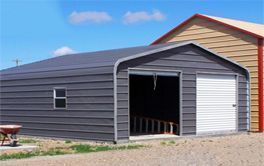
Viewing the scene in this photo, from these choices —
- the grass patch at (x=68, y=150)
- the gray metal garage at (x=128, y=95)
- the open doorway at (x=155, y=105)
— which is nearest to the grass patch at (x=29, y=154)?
the grass patch at (x=68, y=150)

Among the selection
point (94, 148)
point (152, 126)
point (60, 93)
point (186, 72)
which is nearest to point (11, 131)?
point (94, 148)

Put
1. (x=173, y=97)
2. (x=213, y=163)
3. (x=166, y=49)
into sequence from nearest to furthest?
(x=213, y=163)
(x=166, y=49)
(x=173, y=97)

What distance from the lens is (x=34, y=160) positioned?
12.4m

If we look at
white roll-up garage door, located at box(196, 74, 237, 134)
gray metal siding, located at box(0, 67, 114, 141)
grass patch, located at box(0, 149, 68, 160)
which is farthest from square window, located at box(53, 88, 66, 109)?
white roll-up garage door, located at box(196, 74, 237, 134)

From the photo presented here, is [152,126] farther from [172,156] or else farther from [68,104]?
[172,156]

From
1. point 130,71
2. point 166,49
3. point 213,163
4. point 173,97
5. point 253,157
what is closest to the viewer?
point 213,163

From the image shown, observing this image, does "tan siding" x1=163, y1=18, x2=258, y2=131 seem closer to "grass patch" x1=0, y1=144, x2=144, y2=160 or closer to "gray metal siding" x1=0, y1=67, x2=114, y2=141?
"gray metal siding" x1=0, y1=67, x2=114, y2=141

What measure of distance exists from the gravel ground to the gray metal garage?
189cm

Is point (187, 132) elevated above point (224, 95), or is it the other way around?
point (224, 95)

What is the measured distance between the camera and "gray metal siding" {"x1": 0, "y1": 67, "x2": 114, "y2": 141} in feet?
55.3

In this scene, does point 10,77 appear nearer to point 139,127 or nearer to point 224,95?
point 139,127

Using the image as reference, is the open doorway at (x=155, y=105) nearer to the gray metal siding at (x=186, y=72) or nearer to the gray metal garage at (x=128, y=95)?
the gray metal garage at (x=128, y=95)

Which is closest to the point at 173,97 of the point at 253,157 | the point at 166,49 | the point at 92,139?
the point at 166,49

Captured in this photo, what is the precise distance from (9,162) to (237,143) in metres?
8.17
